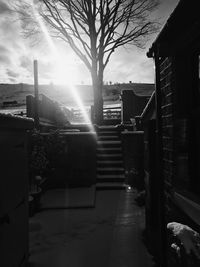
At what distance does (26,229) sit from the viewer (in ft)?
13.1

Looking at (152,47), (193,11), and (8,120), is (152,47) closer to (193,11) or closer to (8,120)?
(193,11)

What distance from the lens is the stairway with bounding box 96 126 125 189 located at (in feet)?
32.3

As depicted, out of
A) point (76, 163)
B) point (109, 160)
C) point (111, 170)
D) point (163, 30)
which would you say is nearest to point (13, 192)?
point (163, 30)

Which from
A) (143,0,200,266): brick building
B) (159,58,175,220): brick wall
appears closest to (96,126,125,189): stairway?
(159,58,175,220): brick wall

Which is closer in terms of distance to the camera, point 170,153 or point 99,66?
point 170,153

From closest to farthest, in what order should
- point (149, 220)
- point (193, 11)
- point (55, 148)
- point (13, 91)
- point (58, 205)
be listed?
point (193, 11) → point (149, 220) → point (58, 205) → point (55, 148) → point (13, 91)

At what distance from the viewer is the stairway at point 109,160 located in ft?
32.3

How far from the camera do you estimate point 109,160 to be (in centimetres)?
1120

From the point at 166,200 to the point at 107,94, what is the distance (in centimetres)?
5232

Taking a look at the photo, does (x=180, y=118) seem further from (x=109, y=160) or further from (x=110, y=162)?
(x=109, y=160)

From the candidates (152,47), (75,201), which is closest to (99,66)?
(75,201)

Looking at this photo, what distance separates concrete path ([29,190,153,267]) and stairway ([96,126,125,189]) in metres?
2.04

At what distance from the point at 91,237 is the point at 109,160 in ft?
19.2

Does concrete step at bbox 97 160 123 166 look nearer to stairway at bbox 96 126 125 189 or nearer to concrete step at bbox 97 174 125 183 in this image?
stairway at bbox 96 126 125 189
